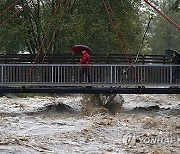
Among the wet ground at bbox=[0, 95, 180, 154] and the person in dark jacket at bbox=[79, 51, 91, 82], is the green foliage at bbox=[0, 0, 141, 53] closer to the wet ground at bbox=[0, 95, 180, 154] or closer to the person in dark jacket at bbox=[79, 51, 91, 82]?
the wet ground at bbox=[0, 95, 180, 154]

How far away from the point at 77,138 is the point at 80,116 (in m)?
6.99

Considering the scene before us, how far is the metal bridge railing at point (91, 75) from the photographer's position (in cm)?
2438

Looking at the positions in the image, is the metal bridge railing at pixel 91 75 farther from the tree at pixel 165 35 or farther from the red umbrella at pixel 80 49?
the tree at pixel 165 35

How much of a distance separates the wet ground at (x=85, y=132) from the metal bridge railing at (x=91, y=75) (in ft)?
4.91

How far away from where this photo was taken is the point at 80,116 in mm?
23594

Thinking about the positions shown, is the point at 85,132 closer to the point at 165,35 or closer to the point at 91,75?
the point at 91,75

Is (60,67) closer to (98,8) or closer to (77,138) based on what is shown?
(77,138)

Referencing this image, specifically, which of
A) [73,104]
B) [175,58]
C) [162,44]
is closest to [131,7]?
[73,104]

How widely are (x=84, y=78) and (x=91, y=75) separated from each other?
35 cm

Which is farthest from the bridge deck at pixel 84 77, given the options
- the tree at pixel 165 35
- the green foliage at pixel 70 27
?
the tree at pixel 165 35

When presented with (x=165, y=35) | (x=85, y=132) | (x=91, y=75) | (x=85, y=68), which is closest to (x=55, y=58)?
(x=85, y=68)

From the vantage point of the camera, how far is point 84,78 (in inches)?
968

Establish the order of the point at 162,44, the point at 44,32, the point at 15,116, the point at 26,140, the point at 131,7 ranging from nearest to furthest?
the point at 26,140
the point at 15,116
the point at 44,32
the point at 131,7
the point at 162,44

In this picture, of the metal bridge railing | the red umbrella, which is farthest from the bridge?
the red umbrella
